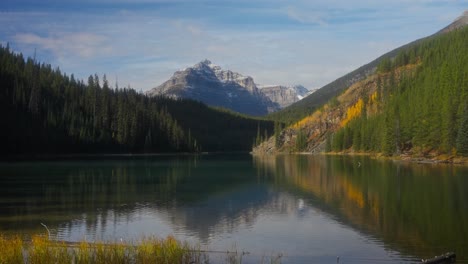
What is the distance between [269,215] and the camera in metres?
53.9

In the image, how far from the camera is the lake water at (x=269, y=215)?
123 feet

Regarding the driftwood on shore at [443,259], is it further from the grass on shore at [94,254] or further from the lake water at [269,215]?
the grass on shore at [94,254]

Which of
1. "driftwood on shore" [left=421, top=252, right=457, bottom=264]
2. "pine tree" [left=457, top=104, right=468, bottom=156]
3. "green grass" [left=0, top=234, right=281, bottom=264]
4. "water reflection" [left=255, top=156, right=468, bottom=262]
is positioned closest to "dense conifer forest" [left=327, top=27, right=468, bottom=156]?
"pine tree" [left=457, top=104, right=468, bottom=156]

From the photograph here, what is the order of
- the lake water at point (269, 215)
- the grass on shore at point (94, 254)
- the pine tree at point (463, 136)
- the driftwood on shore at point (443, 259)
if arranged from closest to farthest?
1. the grass on shore at point (94, 254)
2. the driftwood on shore at point (443, 259)
3. the lake water at point (269, 215)
4. the pine tree at point (463, 136)

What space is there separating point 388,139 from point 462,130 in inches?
1924

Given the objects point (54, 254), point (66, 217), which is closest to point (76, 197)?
point (66, 217)

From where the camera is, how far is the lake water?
3759 cm

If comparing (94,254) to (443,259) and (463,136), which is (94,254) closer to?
(443,259)

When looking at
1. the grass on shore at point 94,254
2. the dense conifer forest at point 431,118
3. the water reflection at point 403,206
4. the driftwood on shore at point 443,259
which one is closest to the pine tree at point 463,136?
the dense conifer forest at point 431,118

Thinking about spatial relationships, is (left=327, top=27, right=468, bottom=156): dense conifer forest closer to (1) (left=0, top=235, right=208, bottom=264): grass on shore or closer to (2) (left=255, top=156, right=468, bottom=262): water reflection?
(2) (left=255, top=156, right=468, bottom=262): water reflection

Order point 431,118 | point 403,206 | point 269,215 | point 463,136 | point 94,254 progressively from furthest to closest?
point 431,118, point 463,136, point 403,206, point 269,215, point 94,254

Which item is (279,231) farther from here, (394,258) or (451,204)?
(451,204)

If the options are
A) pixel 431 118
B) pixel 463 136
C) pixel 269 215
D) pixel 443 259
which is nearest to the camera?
pixel 443 259

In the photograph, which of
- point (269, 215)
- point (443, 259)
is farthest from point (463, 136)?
point (443, 259)
